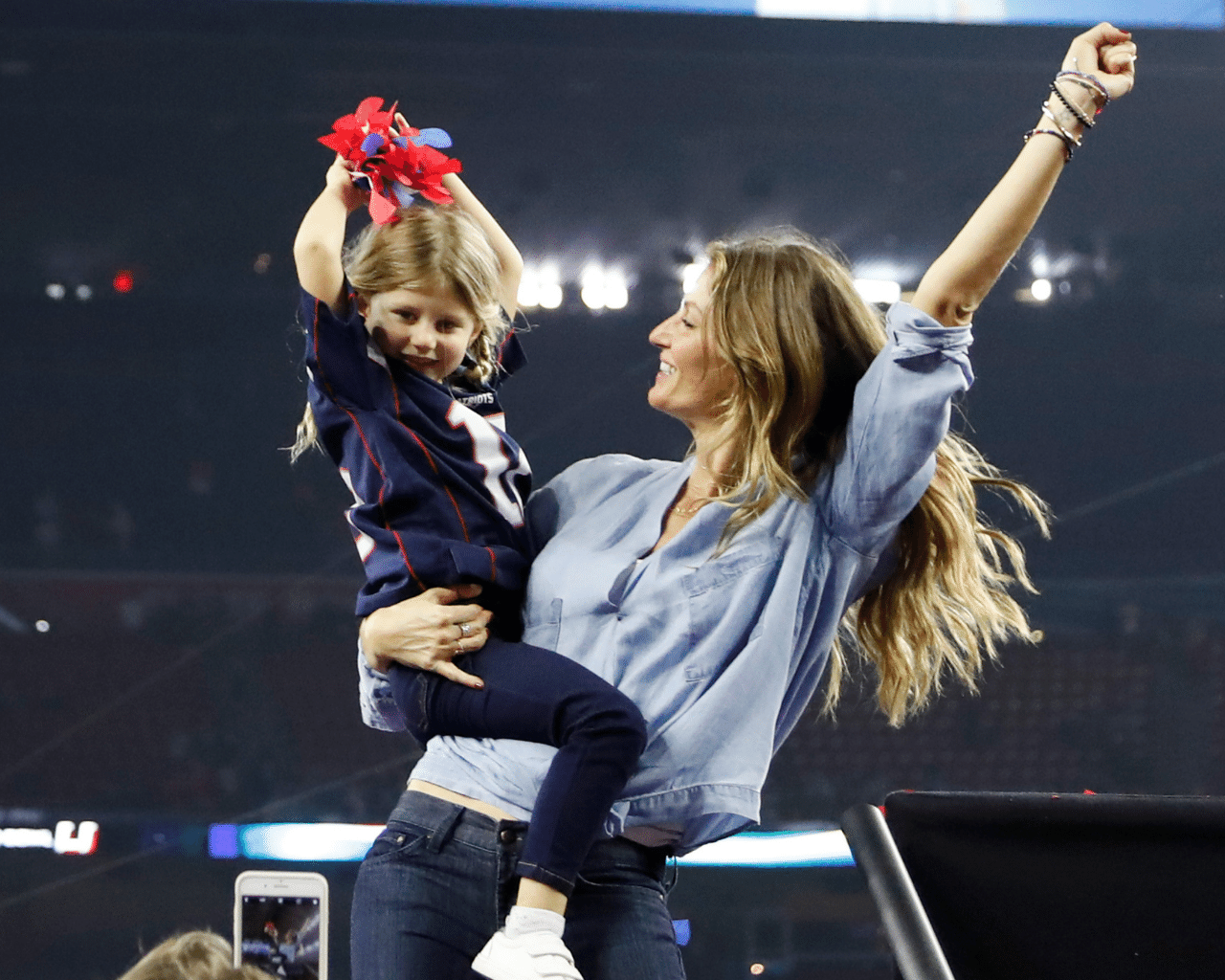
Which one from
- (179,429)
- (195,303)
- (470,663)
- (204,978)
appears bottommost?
(204,978)

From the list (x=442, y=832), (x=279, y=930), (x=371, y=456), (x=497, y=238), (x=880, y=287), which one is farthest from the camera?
(x=880, y=287)

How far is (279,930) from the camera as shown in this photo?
2621 mm

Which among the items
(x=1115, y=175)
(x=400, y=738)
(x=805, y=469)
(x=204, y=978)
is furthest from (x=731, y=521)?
(x=1115, y=175)

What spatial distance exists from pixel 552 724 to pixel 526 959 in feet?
0.76

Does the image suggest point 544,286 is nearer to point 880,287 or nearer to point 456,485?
point 880,287

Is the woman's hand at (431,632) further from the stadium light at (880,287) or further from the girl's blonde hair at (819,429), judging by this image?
the stadium light at (880,287)

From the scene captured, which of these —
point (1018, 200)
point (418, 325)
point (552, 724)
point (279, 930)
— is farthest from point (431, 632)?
point (279, 930)

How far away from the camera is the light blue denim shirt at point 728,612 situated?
1256 millimetres

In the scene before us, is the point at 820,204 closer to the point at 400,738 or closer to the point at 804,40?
the point at 804,40

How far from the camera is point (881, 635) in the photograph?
1.51 m

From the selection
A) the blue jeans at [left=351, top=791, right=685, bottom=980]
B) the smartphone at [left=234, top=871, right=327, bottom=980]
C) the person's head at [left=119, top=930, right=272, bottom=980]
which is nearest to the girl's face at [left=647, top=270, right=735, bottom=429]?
the blue jeans at [left=351, top=791, right=685, bottom=980]

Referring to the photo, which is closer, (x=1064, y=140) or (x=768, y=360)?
(x=1064, y=140)

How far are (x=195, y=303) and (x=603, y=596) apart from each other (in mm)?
4059

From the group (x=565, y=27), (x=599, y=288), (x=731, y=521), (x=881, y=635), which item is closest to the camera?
(x=731, y=521)
